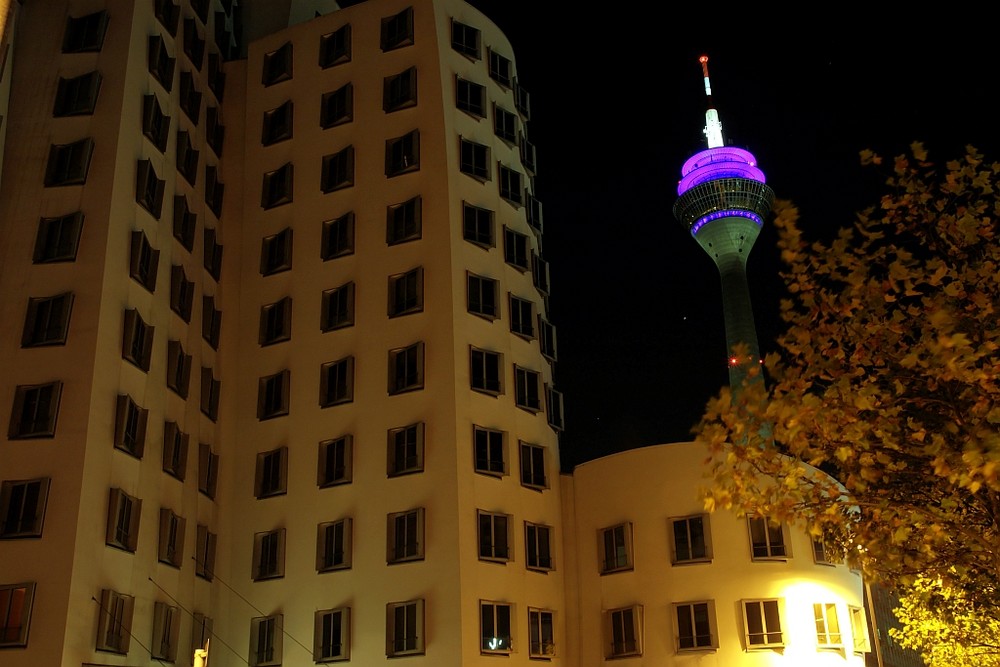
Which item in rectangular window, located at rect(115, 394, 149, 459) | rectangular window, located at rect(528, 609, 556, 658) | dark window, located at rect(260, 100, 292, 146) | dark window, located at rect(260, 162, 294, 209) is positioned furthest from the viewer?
dark window, located at rect(260, 100, 292, 146)

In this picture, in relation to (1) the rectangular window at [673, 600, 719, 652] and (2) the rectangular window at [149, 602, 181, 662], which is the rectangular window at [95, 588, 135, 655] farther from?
(1) the rectangular window at [673, 600, 719, 652]

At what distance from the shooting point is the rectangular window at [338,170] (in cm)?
4466

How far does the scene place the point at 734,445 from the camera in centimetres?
1448

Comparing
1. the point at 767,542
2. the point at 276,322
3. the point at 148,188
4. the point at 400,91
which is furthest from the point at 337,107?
the point at 767,542

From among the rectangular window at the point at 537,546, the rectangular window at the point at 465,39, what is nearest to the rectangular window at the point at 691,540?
the rectangular window at the point at 537,546

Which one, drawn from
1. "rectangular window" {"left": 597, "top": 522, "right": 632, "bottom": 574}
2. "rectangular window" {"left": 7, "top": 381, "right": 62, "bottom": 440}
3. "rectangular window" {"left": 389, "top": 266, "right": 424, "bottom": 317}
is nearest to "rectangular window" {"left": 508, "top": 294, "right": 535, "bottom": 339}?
"rectangular window" {"left": 389, "top": 266, "right": 424, "bottom": 317}

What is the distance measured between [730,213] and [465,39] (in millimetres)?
64687

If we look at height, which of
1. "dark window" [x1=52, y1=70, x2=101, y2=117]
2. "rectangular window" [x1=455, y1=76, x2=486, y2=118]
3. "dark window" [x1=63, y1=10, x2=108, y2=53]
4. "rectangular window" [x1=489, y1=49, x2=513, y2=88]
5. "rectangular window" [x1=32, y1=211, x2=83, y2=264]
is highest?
"rectangular window" [x1=489, y1=49, x2=513, y2=88]

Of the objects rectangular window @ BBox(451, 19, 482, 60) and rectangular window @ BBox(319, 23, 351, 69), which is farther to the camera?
rectangular window @ BBox(319, 23, 351, 69)

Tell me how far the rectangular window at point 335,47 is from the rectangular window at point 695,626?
27575mm

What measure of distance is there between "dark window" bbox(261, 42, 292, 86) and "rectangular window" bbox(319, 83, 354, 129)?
2436 mm

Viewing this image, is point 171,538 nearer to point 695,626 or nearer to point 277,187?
point 277,187

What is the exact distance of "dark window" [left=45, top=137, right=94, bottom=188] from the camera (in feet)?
120

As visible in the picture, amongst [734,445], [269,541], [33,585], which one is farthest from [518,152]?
[734,445]
